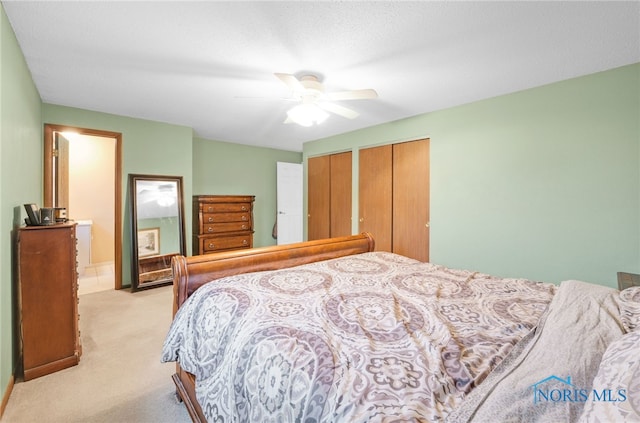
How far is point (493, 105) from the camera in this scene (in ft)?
9.65

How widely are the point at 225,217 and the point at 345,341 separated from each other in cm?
409

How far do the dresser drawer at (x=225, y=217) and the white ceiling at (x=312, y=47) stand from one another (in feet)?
6.36

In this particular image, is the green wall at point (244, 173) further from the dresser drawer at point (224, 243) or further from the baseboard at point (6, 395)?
the baseboard at point (6, 395)

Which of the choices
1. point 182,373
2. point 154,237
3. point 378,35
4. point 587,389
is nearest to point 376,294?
point 587,389

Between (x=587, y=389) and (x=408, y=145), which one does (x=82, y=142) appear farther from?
(x=587, y=389)

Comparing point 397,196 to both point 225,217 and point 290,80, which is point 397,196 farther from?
point 225,217

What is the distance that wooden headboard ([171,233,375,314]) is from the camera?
1.64 metres

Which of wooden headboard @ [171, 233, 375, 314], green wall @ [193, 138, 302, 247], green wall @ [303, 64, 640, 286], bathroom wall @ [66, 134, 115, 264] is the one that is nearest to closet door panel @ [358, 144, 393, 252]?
green wall @ [303, 64, 640, 286]

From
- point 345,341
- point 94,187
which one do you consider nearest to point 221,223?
point 94,187

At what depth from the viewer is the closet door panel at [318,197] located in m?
4.77

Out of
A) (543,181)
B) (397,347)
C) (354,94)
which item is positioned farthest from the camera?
(543,181)

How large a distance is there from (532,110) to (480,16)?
5.00 ft

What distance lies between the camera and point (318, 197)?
491 cm

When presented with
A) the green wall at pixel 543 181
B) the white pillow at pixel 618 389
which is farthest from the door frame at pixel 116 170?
the white pillow at pixel 618 389
